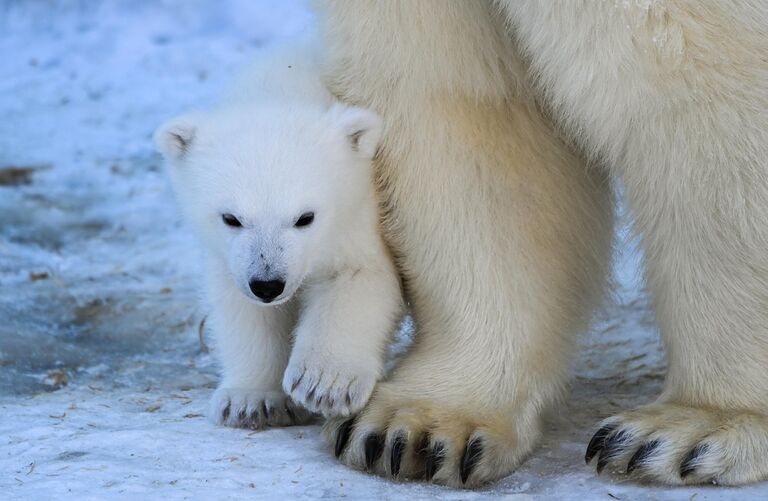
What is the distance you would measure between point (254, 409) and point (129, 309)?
4.59ft

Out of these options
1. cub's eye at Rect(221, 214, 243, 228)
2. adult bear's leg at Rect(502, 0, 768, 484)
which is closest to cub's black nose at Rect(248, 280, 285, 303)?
cub's eye at Rect(221, 214, 243, 228)

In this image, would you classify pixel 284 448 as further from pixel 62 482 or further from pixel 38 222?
pixel 38 222

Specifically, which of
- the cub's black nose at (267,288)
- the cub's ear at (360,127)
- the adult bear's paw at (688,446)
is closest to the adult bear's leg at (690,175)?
the adult bear's paw at (688,446)

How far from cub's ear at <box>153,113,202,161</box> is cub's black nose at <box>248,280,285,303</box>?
1.58 feet

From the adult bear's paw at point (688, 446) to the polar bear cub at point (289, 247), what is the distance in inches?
21.9

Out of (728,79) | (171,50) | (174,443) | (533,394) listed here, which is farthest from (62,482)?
(171,50)

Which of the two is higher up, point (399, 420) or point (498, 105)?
point (498, 105)

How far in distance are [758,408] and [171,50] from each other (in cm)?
544

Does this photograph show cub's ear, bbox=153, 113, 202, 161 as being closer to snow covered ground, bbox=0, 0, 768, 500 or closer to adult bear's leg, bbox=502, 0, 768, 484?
snow covered ground, bbox=0, 0, 768, 500

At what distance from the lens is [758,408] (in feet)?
8.27

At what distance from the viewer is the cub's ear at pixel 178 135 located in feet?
9.60

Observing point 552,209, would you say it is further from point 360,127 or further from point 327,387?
point 327,387

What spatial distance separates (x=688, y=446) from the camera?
2.46 m

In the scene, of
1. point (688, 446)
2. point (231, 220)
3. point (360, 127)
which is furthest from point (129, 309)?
point (688, 446)
